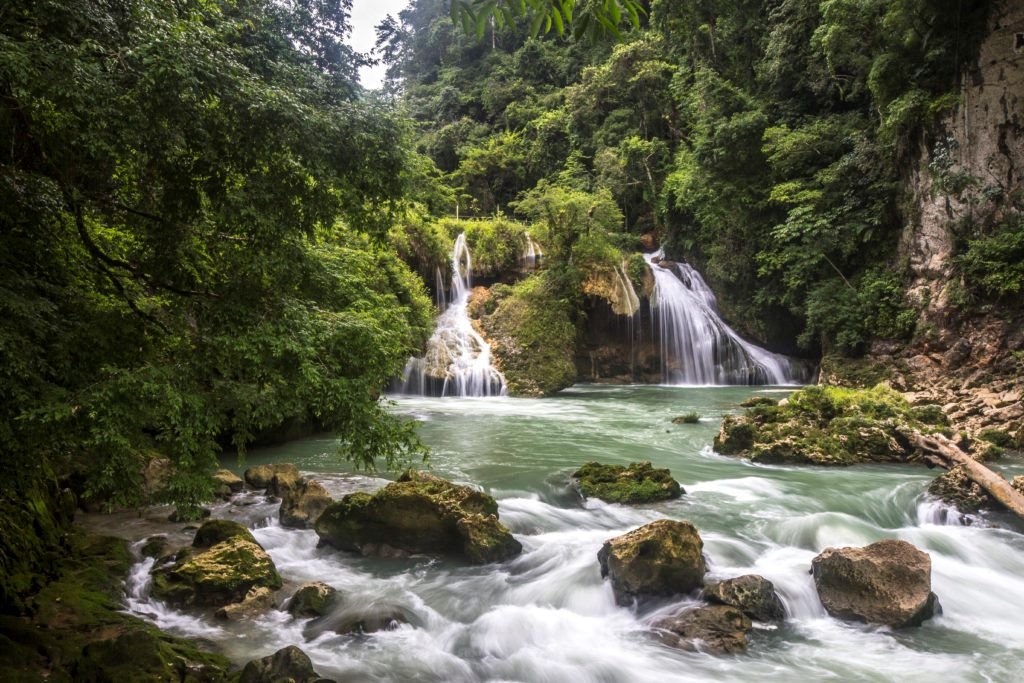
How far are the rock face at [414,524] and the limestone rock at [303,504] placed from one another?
0.50 meters

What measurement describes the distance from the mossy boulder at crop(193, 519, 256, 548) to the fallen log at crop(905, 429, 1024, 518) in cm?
797

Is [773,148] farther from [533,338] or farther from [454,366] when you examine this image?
[454,366]

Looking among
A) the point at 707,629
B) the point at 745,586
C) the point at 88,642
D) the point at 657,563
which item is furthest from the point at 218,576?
the point at 745,586

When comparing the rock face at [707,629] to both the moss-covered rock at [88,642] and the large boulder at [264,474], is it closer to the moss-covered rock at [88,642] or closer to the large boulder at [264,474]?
the moss-covered rock at [88,642]

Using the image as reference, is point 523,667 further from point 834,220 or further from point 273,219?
point 834,220

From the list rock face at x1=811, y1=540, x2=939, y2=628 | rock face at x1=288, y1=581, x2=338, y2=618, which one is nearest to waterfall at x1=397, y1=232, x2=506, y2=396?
rock face at x1=288, y1=581, x2=338, y2=618

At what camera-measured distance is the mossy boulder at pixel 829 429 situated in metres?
10.2

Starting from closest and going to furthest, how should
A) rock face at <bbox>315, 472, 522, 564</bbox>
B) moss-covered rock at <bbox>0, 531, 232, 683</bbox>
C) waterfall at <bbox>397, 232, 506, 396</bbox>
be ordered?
moss-covered rock at <bbox>0, 531, 232, 683</bbox> → rock face at <bbox>315, 472, 522, 564</bbox> → waterfall at <bbox>397, 232, 506, 396</bbox>

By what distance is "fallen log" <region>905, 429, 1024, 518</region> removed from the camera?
7027 millimetres

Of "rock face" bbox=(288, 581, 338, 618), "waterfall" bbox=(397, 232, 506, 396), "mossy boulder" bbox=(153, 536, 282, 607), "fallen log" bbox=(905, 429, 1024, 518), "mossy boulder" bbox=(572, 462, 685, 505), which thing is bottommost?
"rock face" bbox=(288, 581, 338, 618)

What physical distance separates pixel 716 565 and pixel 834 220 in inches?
588

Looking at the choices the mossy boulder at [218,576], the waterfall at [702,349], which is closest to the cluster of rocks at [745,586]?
the mossy boulder at [218,576]

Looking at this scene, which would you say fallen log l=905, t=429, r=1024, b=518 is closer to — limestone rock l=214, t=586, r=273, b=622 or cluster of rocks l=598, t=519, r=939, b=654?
cluster of rocks l=598, t=519, r=939, b=654

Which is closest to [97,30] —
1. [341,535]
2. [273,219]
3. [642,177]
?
[273,219]
